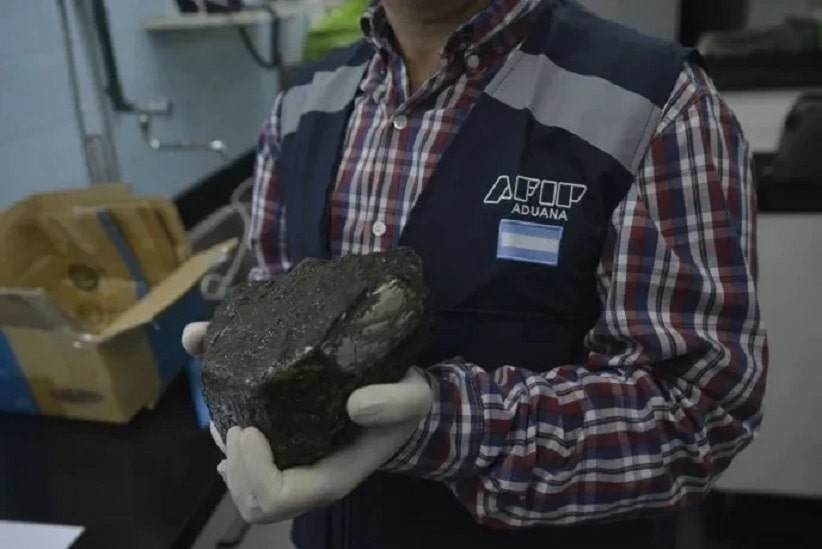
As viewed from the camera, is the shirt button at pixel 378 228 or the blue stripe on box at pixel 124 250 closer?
the shirt button at pixel 378 228

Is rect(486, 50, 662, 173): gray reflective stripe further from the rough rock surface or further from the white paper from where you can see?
the white paper

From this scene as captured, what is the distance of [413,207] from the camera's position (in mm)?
734

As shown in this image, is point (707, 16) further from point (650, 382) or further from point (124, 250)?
point (650, 382)

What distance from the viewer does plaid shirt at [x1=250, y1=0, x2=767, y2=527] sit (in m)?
0.65

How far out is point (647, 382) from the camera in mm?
677

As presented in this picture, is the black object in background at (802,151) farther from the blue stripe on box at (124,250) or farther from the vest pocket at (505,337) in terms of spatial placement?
the blue stripe on box at (124,250)

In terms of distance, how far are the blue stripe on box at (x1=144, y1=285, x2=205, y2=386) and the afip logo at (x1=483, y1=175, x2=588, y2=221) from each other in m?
0.63

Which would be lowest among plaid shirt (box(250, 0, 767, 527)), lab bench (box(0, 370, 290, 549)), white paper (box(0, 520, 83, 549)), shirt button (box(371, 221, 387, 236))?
lab bench (box(0, 370, 290, 549))

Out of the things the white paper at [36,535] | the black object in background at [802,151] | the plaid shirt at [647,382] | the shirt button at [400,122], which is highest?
the shirt button at [400,122]

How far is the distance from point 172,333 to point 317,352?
2.41 feet

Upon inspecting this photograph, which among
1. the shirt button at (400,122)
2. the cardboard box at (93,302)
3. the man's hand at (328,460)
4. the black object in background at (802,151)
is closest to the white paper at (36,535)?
the cardboard box at (93,302)

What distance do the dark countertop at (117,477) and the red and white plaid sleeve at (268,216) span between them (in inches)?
11.5

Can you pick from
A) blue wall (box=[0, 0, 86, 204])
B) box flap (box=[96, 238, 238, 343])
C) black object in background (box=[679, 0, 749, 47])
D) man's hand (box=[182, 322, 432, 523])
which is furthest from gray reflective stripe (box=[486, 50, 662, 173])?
black object in background (box=[679, 0, 749, 47])

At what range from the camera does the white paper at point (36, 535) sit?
92 centimetres
